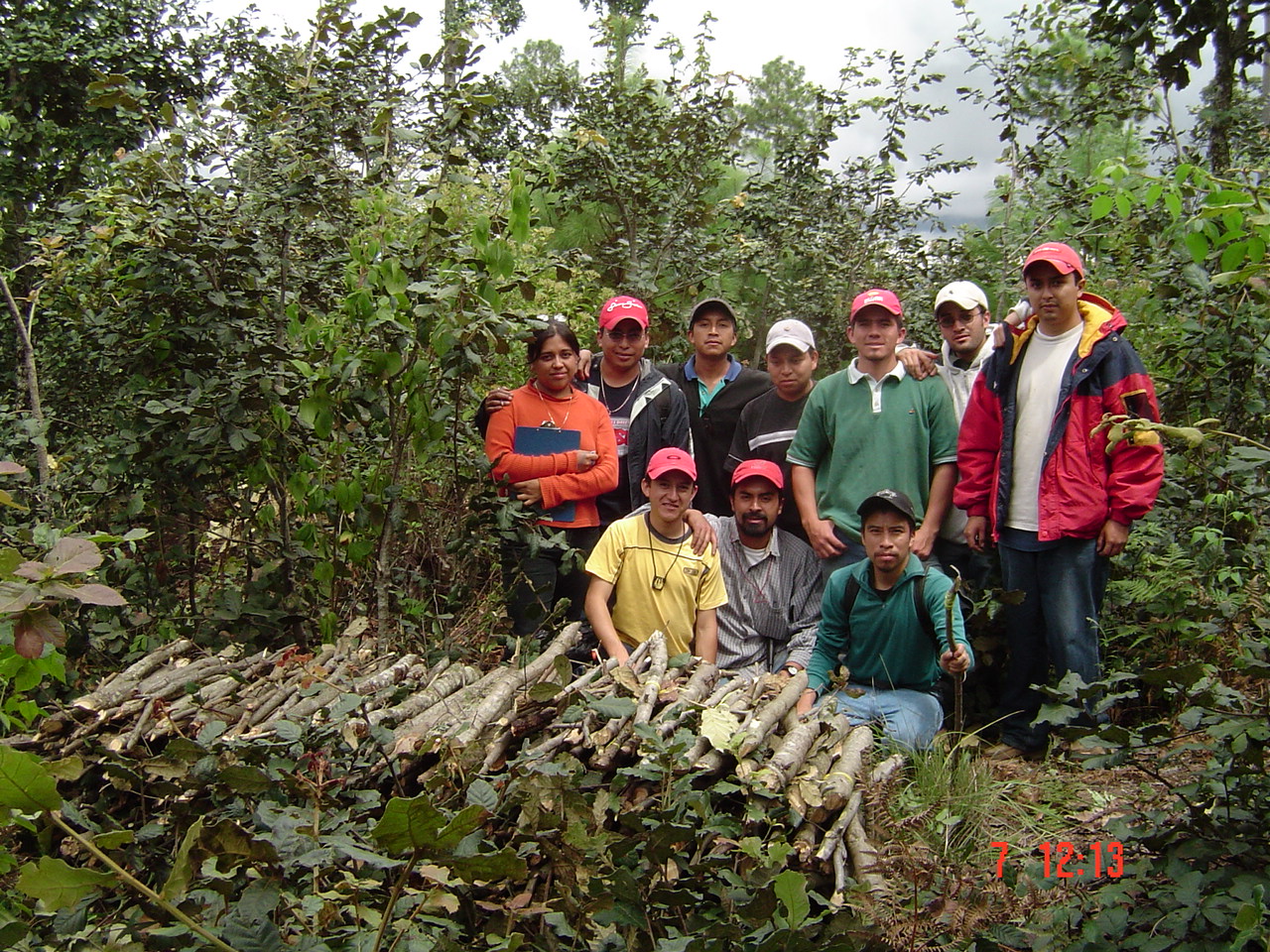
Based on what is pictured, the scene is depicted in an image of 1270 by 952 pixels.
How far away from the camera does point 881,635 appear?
396 centimetres

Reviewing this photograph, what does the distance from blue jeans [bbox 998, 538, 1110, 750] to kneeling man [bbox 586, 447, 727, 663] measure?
48.2 inches

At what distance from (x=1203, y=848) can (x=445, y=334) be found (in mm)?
2832

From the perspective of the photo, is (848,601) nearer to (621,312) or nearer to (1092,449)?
(1092,449)

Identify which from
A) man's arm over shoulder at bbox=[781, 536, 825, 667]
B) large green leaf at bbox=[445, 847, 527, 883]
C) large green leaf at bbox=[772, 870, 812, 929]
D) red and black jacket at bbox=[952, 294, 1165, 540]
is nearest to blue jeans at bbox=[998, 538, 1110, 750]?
red and black jacket at bbox=[952, 294, 1165, 540]

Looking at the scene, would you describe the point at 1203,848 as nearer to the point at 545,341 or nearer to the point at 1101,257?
the point at 545,341

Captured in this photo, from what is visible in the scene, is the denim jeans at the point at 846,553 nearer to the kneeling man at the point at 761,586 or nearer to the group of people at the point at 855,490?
the group of people at the point at 855,490

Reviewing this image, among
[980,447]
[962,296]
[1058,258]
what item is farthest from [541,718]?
[962,296]

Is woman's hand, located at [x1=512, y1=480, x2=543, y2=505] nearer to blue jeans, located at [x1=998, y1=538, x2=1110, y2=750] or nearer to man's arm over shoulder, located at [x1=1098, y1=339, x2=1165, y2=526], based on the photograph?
blue jeans, located at [x1=998, y1=538, x2=1110, y2=750]

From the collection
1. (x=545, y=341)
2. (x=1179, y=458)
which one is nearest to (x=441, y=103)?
(x=545, y=341)

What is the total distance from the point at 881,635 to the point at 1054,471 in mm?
924

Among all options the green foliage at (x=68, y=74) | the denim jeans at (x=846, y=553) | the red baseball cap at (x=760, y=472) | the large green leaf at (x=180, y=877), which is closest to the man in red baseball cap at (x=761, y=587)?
the red baseball cap at (x=760, y=472)

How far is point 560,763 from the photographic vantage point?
8.24 ft

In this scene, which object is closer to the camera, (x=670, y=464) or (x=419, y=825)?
(x=419, y=825)
